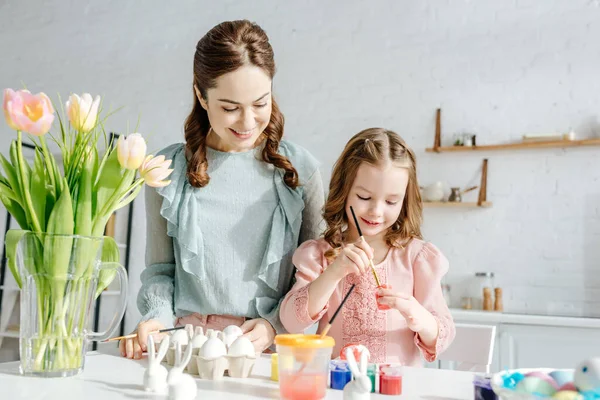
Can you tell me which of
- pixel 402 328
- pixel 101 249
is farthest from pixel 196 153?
pixel 402 328

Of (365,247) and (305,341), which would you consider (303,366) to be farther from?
(365,247)

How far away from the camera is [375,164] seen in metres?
1.42

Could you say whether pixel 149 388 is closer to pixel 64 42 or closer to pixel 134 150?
pixel 134 150

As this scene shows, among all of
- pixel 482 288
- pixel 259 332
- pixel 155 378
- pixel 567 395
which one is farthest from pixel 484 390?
pixel 482 288

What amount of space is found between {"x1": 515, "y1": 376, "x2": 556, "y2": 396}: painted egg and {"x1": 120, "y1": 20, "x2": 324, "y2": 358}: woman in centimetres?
69

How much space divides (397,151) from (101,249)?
753mm

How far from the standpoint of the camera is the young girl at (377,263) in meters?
1.31

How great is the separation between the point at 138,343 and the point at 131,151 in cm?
45

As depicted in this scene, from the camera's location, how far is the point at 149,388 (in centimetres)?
87

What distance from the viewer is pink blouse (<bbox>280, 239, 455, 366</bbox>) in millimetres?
1368

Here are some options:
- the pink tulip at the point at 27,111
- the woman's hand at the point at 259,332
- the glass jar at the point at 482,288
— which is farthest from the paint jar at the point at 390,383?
the glass jar at the point at 482,288

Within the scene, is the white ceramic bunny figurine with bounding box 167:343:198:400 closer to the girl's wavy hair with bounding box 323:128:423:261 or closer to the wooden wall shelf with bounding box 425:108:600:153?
the girl's wavy hair with bounding box 323:128:423:261

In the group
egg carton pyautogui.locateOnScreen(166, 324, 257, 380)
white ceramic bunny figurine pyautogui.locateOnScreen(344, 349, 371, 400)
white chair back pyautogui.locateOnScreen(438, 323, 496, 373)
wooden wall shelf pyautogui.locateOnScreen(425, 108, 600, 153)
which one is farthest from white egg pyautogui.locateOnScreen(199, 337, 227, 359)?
wooden wall shelf pyautogui.locateOnScreen(425, 108, 600, 153)

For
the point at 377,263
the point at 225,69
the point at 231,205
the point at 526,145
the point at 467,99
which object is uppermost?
the point at 467,99
